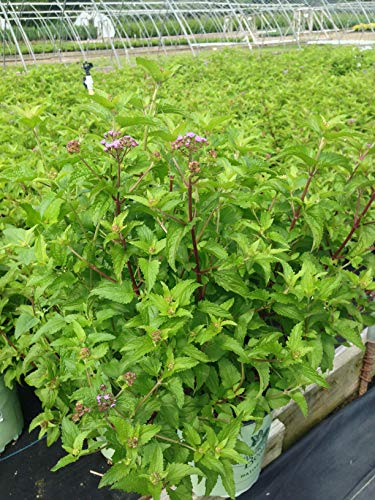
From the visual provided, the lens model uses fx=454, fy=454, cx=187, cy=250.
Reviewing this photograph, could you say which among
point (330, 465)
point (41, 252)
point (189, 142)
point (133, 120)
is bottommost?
point (330, 465)

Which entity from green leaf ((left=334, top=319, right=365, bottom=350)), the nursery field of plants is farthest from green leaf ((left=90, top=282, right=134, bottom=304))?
green leaf ((left=334, top=319, right=365, bottom=350))

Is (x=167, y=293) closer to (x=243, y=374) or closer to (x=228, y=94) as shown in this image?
(x=243, y=374)

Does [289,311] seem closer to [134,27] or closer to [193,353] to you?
[193,353]

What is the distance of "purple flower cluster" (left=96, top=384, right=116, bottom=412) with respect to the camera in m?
1.25

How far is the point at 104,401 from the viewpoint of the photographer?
4.19ft

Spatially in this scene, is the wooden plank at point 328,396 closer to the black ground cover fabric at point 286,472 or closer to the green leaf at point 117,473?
the black ground cover fabric at point 286,472

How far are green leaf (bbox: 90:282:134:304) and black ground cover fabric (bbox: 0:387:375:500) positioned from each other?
1.17 m

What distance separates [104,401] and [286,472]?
1346mm

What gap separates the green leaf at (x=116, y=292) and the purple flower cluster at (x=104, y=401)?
251 millimetres

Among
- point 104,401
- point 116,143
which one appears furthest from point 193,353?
point 116,143

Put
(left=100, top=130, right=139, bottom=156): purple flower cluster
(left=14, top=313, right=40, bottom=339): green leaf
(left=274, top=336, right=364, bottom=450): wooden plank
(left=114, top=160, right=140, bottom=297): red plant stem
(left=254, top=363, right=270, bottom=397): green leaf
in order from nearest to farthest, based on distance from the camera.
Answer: (left=100, top=130, right=139, bottom=156): purple flower cluster < (left=114, top=160, right=140, bottom=297): red plant stem < (left=254, top=363, right=270, bottom=397): green leaf < (left=14, top=313, right=40, bottom=339): green leaf < (left=274, top=336, right=364, bottom=450): wooden plank

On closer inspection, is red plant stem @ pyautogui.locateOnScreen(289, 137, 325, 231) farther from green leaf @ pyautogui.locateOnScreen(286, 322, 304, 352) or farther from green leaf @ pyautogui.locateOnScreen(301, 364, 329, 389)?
→ green leaf @ pyautogui.locateOnScreen(301, 364, 329, 389)

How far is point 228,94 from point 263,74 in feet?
5.00

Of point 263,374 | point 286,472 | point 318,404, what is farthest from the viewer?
point 318,404
